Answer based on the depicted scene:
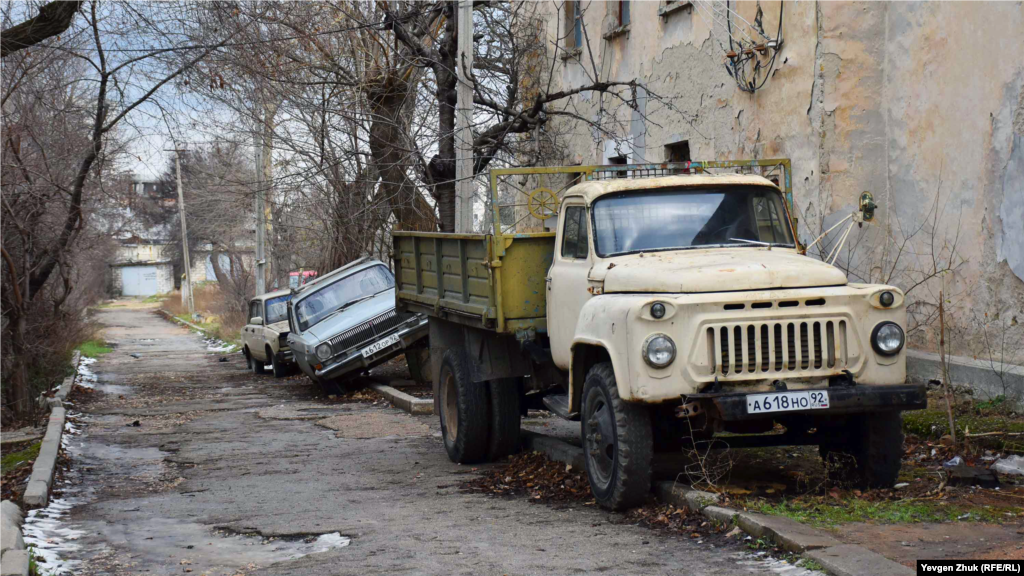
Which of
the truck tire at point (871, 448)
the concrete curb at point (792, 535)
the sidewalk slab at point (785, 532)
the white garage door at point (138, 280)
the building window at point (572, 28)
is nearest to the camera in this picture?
the concrete curb at point (792, 535)

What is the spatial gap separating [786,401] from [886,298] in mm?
935

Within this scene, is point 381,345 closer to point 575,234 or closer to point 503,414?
point 503,414

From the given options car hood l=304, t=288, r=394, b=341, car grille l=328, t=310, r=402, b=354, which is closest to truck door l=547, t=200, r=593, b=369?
car grille l=328, t=310, r=402, b=354

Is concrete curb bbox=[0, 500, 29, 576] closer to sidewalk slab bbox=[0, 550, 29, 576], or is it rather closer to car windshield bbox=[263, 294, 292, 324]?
sidewalk slab bbox=[0, 550, 29, 576]

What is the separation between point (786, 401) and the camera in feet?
20.6

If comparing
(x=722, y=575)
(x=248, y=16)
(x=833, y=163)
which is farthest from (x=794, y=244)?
(x=248, y=16)

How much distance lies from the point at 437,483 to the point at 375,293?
10278 mm

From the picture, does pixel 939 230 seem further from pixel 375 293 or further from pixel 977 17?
pixel 375 293

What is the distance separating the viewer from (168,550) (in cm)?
667

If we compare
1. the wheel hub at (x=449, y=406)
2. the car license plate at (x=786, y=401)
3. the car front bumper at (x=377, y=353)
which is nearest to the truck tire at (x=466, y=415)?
the wheel hub at (x=449, y=406)

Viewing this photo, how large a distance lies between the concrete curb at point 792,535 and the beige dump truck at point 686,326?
31cm

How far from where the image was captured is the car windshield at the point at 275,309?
77.3ft

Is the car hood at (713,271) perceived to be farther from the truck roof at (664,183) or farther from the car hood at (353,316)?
the car hood at (353,316)

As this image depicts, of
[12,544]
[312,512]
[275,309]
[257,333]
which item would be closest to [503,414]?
[312,512]
